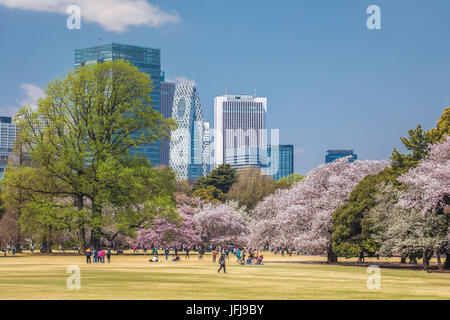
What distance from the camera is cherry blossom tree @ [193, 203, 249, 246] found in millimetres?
105125

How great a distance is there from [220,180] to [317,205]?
65.2 metres

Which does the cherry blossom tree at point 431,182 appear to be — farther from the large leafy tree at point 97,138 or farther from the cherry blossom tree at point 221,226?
the cherry blossom tree at point 221,226

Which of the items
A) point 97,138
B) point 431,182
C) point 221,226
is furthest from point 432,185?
point 221,226

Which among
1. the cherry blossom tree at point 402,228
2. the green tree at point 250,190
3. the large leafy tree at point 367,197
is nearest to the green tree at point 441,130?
the large leafy tree at point 367,197

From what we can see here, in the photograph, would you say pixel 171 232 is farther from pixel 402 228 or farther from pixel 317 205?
pixel 402 228

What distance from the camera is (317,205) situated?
7094 centimetres

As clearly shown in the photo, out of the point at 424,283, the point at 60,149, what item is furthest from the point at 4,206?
the point at 424,283

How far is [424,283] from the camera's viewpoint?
38.7 metres

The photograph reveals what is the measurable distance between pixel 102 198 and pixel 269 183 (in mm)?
74259

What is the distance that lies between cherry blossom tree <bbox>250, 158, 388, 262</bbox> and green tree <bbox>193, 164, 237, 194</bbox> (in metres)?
57.8

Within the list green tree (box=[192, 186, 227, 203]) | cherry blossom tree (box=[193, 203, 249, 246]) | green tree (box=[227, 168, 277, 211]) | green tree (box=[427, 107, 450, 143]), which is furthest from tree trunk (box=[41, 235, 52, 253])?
green tree (box=[427, 107, 450, 143])

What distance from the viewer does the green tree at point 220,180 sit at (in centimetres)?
13562
